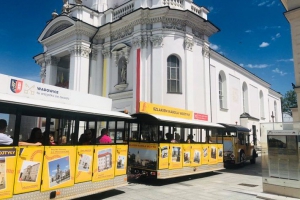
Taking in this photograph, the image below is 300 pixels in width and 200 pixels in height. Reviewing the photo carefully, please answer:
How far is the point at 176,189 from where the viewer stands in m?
9.56

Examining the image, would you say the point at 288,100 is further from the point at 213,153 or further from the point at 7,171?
the point at 7,171

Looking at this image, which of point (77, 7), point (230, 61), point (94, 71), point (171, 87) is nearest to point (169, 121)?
point (171, 87)

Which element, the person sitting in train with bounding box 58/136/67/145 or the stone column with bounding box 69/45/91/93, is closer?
the person sitting in train with bounding box 58/136/67/145

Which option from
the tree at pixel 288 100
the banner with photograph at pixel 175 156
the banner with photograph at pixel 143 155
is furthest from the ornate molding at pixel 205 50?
the tree at pixel 288 100

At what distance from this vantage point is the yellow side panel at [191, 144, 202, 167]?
39.5 feet

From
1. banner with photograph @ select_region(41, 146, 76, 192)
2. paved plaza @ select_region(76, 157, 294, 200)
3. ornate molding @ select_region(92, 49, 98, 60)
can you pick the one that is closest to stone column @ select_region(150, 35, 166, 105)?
ornate molding @ select_region(92, 49, 98, 60)

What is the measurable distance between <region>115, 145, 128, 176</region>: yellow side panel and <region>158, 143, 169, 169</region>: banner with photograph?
5.77 ft

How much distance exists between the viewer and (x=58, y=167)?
6.71 metres

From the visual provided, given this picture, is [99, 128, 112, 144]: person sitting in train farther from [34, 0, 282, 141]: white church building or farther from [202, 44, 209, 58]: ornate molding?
[202, 44, 209, 58]: ornate molding

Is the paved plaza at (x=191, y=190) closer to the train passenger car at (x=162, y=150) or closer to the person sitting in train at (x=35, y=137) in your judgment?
the train passenger car at (x=162, y=150)

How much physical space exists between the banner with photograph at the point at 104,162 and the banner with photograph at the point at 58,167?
86 centimetres

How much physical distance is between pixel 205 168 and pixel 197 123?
2.31 meters

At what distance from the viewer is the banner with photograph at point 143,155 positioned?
10312mm

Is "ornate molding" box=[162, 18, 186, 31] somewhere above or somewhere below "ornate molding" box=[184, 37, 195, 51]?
above
